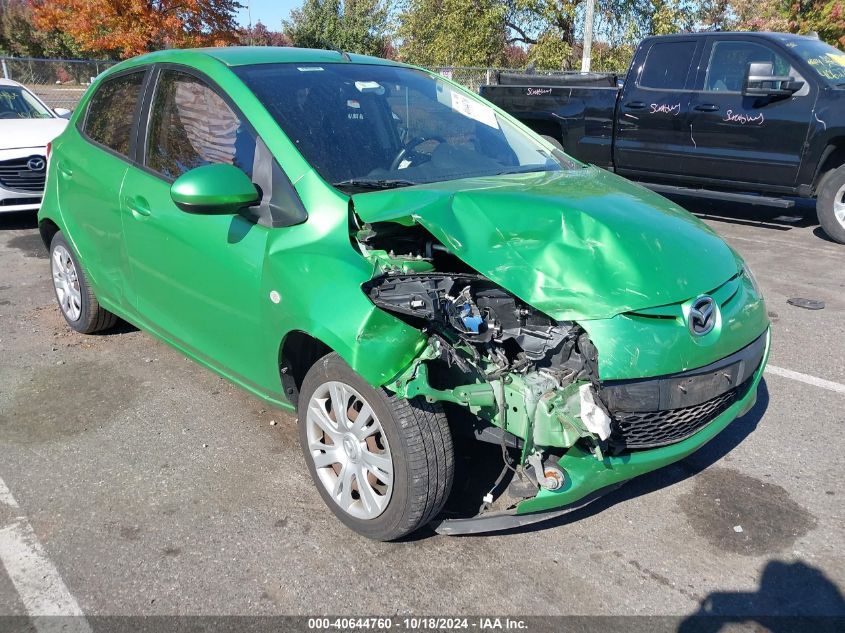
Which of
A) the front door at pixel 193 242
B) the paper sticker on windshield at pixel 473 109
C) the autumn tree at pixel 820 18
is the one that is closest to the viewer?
the front door at pixel 193 242

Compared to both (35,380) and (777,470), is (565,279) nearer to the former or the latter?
(777,470)

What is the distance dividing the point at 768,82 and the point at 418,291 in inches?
250

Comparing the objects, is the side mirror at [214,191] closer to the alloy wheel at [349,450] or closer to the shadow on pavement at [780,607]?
the alloy wheel at [349,450]

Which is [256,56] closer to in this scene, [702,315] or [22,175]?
[702,315]

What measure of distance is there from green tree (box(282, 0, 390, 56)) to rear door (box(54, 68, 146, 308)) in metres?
36.8

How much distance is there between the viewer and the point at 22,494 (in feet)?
10.7

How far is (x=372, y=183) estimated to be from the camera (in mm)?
3113

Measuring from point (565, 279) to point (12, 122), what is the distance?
8.15 metres

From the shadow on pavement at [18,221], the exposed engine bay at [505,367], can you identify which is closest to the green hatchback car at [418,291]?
the exposed engine bay at [505,367]

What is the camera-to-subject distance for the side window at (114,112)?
406 centimetres

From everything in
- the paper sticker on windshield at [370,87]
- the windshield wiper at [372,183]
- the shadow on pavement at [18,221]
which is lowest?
the shadow on pavement at [18,221]

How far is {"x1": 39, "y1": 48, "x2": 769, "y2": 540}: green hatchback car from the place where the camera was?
253cm

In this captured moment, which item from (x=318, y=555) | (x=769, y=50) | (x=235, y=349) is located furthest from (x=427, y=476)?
(x=769, y=50)

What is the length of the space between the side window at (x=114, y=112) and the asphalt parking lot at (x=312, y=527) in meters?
1.42
